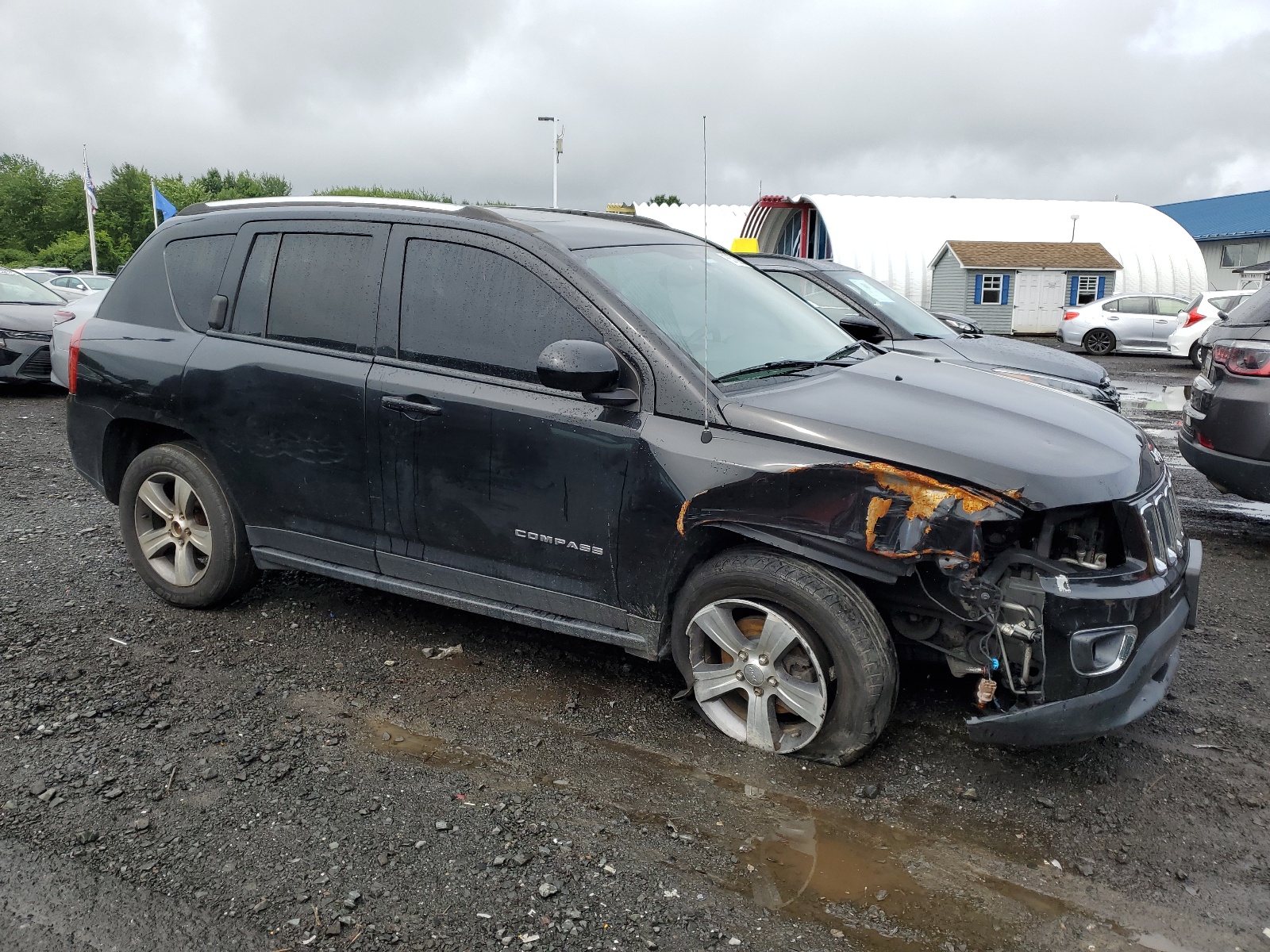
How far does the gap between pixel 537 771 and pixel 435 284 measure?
6.18ft

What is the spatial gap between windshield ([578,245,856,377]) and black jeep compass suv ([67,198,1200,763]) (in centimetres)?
2

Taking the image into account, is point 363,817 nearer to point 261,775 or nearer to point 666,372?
point 261,775

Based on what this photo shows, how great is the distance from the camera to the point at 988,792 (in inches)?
126

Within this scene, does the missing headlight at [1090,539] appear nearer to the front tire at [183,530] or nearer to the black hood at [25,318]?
the front tire at [183,530]

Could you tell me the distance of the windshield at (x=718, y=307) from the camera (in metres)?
3.63

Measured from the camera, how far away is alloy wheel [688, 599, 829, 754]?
10.6 feet

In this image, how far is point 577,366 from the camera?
3270mm

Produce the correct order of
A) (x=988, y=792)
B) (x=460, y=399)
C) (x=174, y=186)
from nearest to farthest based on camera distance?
(x=988, y=792)
(x=460, y=399)
(x=174, y=186)

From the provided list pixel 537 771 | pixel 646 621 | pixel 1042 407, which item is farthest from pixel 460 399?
pixel 1042 407

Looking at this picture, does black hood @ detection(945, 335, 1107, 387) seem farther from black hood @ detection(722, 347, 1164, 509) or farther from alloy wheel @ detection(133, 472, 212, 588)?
alloy wheel @ detection(133, 472, 212, 588)

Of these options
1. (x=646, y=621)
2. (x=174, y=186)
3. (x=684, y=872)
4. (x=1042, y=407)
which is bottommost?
(x=684, y=872)

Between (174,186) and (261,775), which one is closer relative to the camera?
(261,775)

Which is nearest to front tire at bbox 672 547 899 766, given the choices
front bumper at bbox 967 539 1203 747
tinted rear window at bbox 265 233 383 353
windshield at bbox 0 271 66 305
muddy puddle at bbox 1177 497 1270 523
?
front bumper at bbox 967 539 1203 747

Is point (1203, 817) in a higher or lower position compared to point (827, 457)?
lower
